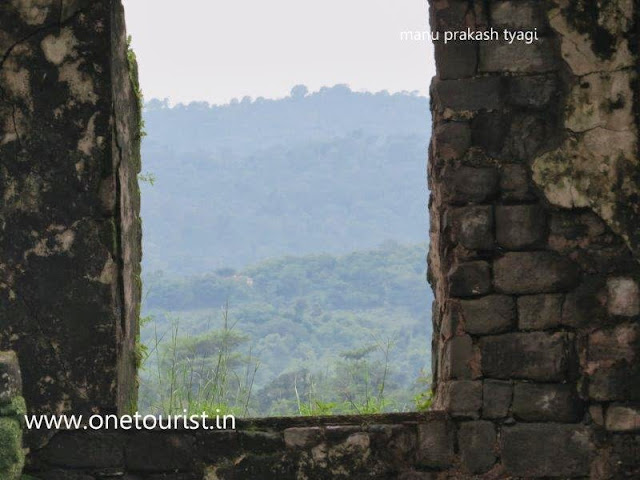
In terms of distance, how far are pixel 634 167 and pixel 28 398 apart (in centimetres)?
248

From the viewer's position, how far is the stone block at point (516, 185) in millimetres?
4711

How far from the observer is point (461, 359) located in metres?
4.72

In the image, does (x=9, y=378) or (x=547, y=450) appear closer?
(x=9, y=378)

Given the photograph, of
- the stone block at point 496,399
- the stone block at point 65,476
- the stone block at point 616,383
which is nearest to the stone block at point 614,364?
the stone block at point 616,383

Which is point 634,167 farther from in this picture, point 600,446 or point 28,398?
point 28,398

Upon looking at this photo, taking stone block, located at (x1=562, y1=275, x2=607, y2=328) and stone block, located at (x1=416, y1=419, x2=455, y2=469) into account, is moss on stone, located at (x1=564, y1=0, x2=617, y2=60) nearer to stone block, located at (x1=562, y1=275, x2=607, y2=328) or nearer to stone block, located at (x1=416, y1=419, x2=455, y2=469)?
stone block, located at (x1=562, y1=275, x2=607, y2=328)

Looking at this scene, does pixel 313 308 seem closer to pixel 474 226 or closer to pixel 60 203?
pixel 60 203

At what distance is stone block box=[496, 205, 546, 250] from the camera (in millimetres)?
4699

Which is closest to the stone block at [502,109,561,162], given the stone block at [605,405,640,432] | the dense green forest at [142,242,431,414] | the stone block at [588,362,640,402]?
the stone block at [588,362,640,402]

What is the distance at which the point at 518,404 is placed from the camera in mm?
4672

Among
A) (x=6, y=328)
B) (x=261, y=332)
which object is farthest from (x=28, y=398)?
(x=261, y=332)

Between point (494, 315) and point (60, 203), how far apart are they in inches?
68.3

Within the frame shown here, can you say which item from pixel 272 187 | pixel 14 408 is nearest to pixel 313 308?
pixel 272 187

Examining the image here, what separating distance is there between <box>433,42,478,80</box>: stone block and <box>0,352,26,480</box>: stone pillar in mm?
1955
